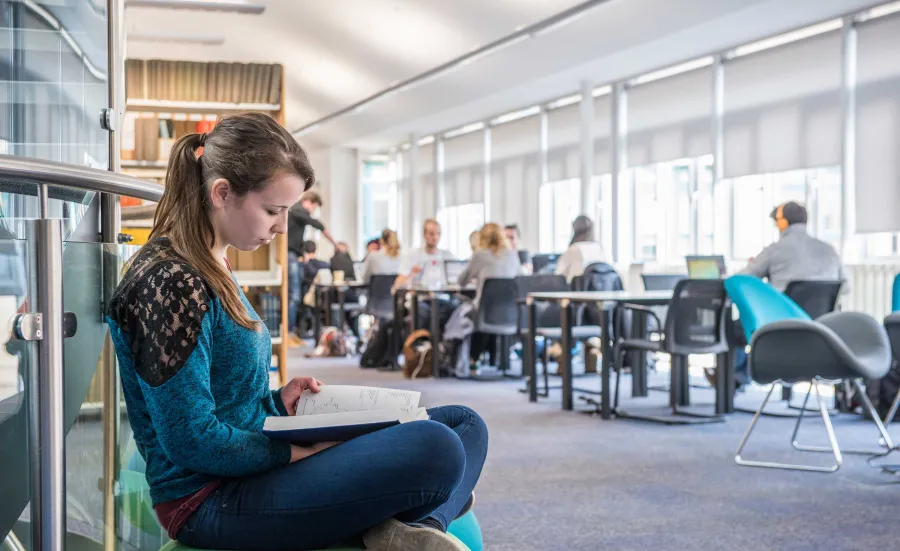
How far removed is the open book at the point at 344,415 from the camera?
1621 mm

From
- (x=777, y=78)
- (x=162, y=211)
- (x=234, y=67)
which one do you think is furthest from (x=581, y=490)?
(x=777, y=78)

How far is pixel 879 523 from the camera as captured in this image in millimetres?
3328

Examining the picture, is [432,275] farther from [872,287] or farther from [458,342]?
[872,287]

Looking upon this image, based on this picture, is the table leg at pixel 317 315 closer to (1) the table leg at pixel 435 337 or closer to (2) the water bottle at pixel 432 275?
(2) the water bottle at pixel 432 275

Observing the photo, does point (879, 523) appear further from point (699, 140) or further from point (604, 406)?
point (699, 140)

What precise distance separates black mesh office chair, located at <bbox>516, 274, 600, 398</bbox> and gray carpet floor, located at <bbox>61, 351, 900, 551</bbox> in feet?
3.78

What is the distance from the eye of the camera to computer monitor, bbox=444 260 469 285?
8502mm

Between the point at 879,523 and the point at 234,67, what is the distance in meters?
4.12

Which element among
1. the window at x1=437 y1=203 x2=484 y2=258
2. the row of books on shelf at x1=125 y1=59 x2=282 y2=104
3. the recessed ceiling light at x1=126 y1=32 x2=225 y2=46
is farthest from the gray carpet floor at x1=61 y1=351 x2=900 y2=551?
the window at x1=437 y1=203 x2=484 y2=258

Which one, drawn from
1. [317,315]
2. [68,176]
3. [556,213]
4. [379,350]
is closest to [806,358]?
[68,176]

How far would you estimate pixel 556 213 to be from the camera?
13828 mm

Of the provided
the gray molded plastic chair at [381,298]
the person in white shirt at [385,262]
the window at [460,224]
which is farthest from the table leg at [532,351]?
the window at [460,224]

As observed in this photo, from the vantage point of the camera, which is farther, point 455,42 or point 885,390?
point 455,42

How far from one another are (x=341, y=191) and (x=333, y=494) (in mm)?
18397
